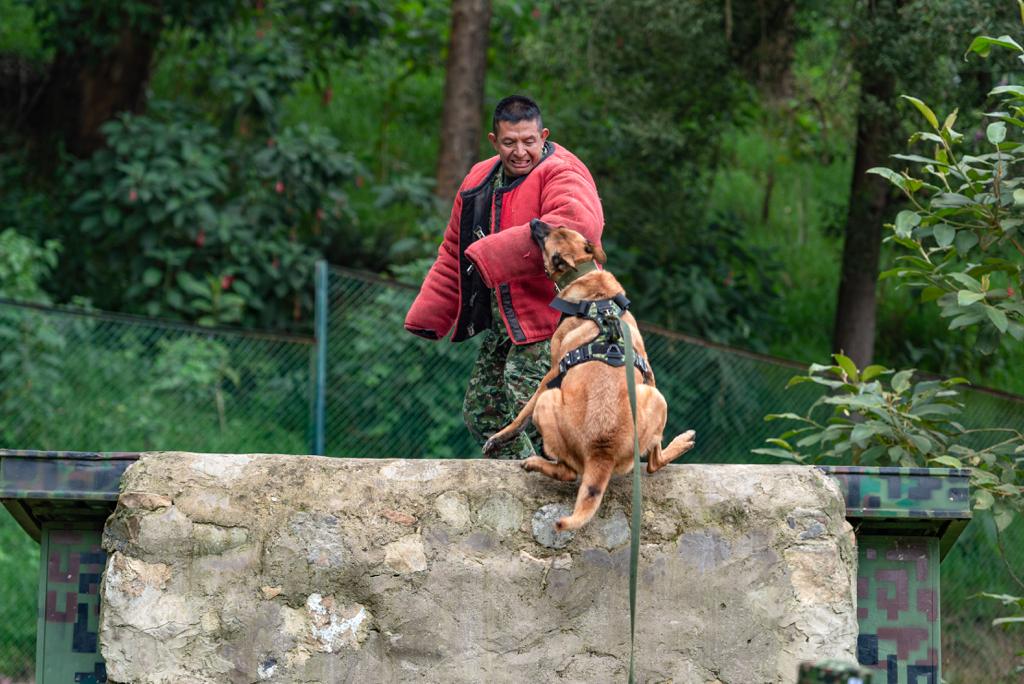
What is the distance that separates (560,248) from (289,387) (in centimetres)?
443

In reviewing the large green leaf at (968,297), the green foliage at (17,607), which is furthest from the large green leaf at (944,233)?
the green foliage at (17,607)

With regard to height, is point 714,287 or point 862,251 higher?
point 862,251

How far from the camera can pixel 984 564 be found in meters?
7.70

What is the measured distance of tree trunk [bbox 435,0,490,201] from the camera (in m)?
11.2

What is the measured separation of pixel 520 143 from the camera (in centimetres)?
455

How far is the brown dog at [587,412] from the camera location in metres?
3.86

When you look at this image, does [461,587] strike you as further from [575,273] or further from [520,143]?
[520,143]

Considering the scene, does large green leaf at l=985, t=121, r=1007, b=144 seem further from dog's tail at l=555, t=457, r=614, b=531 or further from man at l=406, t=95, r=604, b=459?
dog's tail at l=555, t=457, r=614, b=531

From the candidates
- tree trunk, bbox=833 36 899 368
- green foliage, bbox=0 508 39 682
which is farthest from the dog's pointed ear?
tree trunk, bbox=833 36 899 368

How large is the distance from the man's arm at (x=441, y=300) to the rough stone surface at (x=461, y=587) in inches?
41.7

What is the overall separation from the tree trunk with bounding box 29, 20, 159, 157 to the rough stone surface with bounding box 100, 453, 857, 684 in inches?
340

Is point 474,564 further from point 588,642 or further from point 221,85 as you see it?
point 221,85

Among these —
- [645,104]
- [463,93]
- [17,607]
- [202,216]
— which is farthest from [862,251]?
[17,607]

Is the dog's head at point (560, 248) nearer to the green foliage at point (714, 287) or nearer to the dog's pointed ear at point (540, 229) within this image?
the dog's pointed ear at point (540, 229)
